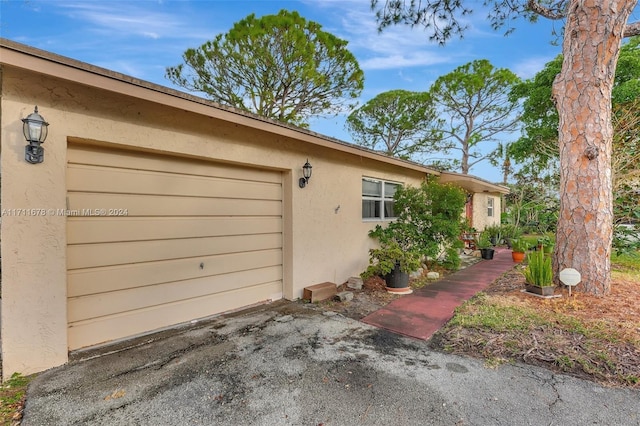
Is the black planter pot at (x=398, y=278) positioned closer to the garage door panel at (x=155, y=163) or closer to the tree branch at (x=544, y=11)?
the garage door panel at (x=155, y=163)

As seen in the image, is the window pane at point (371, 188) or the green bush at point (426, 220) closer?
the green bush at point (426, 220)

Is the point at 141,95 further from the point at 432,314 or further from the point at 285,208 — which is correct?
the point at 432,314

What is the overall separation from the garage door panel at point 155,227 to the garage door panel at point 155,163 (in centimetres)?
62

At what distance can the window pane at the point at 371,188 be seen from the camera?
664 cm

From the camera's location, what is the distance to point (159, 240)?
373cm

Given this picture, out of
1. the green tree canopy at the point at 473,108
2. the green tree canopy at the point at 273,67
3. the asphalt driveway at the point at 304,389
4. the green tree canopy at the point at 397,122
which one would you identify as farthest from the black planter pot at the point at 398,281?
the green tree canopy at the point at 473,108

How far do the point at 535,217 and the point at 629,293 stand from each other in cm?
677

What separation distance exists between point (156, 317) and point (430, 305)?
13.2 feet

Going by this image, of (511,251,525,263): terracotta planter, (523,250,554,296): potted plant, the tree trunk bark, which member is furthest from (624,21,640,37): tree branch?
(511,251,525,263): terracotta planter

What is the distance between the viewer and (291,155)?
4961 mm

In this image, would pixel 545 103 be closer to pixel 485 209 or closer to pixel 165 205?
pixel 485 209

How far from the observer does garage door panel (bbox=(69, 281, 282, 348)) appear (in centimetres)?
317

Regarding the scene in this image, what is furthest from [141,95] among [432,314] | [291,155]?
[432,314]

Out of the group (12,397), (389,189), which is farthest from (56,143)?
(389,189)
